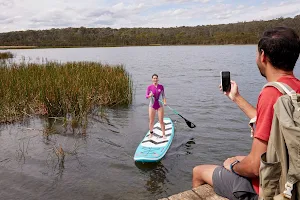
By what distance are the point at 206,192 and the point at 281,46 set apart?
5.49ft

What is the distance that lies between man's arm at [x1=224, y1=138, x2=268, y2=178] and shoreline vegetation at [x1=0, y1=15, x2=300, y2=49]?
81619mm

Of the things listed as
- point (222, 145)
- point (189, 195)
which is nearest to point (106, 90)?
point (222, 145)

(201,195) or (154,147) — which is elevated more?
(201,195)

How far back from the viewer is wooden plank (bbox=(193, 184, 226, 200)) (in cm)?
296

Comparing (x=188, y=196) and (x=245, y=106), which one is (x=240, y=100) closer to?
(x=245, y=106)

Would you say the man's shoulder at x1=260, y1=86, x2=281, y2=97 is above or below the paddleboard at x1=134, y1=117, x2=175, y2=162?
above

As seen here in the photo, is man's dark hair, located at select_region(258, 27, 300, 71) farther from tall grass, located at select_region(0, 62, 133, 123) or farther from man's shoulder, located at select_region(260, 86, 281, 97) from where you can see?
tall grass, located at select_region(0, 62, 133, 123)

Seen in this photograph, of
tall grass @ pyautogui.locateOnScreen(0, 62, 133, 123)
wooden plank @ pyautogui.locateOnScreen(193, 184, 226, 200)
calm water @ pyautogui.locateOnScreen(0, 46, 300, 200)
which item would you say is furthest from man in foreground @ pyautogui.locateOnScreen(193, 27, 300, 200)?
tall grass @ pyautogui.locateOnScreen(0, 62, 133, 123)

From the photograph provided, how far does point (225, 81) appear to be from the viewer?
8.96ft

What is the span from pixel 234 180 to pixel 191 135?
737 cm

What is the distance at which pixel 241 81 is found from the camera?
22.1 metres

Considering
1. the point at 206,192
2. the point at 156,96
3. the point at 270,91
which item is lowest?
the point at 206,192

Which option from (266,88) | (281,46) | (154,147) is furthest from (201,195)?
(154,147)

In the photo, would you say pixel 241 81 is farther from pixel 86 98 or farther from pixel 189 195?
pixel 189 195
